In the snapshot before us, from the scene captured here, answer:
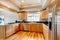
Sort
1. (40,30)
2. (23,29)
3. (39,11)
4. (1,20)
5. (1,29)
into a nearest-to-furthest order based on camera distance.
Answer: (1,29)
(1,20)
(40,30)
(23,29)
(39,11)

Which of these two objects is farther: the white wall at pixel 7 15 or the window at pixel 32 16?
the window at pixel 32 16

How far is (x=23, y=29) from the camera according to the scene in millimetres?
7898

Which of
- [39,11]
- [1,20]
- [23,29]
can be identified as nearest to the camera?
[1,20]

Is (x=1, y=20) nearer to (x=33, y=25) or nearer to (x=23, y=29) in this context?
(x=23, y=29)

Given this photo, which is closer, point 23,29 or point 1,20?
point 1,20

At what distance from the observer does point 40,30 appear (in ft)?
24.0

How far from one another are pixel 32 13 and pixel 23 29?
88.3 inches

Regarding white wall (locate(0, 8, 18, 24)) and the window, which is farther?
the window

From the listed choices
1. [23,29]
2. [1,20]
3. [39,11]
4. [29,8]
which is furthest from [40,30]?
[1,20]

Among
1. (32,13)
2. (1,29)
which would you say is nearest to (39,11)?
(32,13)

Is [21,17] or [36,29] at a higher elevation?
[21,17]

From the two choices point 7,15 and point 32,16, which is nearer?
point 7,15

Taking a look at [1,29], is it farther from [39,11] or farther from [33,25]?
[39,11]

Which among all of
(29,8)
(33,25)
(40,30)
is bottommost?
(40,30)
